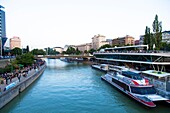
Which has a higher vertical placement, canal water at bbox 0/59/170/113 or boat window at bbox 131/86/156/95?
boat window at bbox 131/86/156/95

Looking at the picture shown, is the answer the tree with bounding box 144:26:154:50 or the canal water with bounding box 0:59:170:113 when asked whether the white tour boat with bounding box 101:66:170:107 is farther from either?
the tree with bounding box 144:26:154:50

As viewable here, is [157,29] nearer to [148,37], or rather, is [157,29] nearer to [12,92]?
[148,37]

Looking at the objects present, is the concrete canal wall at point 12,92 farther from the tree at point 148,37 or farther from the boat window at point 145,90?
the tree at point 148,37

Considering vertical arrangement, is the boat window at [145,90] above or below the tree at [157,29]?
below

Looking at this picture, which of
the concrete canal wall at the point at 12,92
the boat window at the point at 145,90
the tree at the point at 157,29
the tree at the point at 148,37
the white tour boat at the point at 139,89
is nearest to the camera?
the white tour boat at the point at 139,89

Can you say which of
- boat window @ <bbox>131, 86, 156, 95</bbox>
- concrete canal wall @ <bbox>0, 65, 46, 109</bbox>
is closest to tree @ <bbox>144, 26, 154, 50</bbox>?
boat window @ <bbox>131, 86, 156, 95</bbox>

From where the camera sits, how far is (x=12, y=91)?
30.1 meters

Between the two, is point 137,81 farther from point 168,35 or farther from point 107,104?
point 168,35

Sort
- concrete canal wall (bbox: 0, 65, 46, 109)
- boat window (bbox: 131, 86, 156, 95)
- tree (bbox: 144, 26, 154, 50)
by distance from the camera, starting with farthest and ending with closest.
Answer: tree (bbox: 144, 26, 154, 50), boat window (bbox: 131, 86, 156, 95), concrete canal wall (bbox: 0, 65, 46, 109)

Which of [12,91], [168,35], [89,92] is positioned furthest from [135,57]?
[168,35]

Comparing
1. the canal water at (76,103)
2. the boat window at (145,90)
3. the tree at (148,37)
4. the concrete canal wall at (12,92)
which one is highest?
the tree at (148,37)

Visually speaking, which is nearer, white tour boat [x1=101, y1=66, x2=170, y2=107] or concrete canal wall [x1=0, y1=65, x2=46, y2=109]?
white tour boat [x1=101, y1=66, x2=170, y2=107]

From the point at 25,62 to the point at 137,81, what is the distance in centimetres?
4559

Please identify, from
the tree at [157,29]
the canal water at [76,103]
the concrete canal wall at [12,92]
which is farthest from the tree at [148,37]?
the concrete canal wall at [12,92]
